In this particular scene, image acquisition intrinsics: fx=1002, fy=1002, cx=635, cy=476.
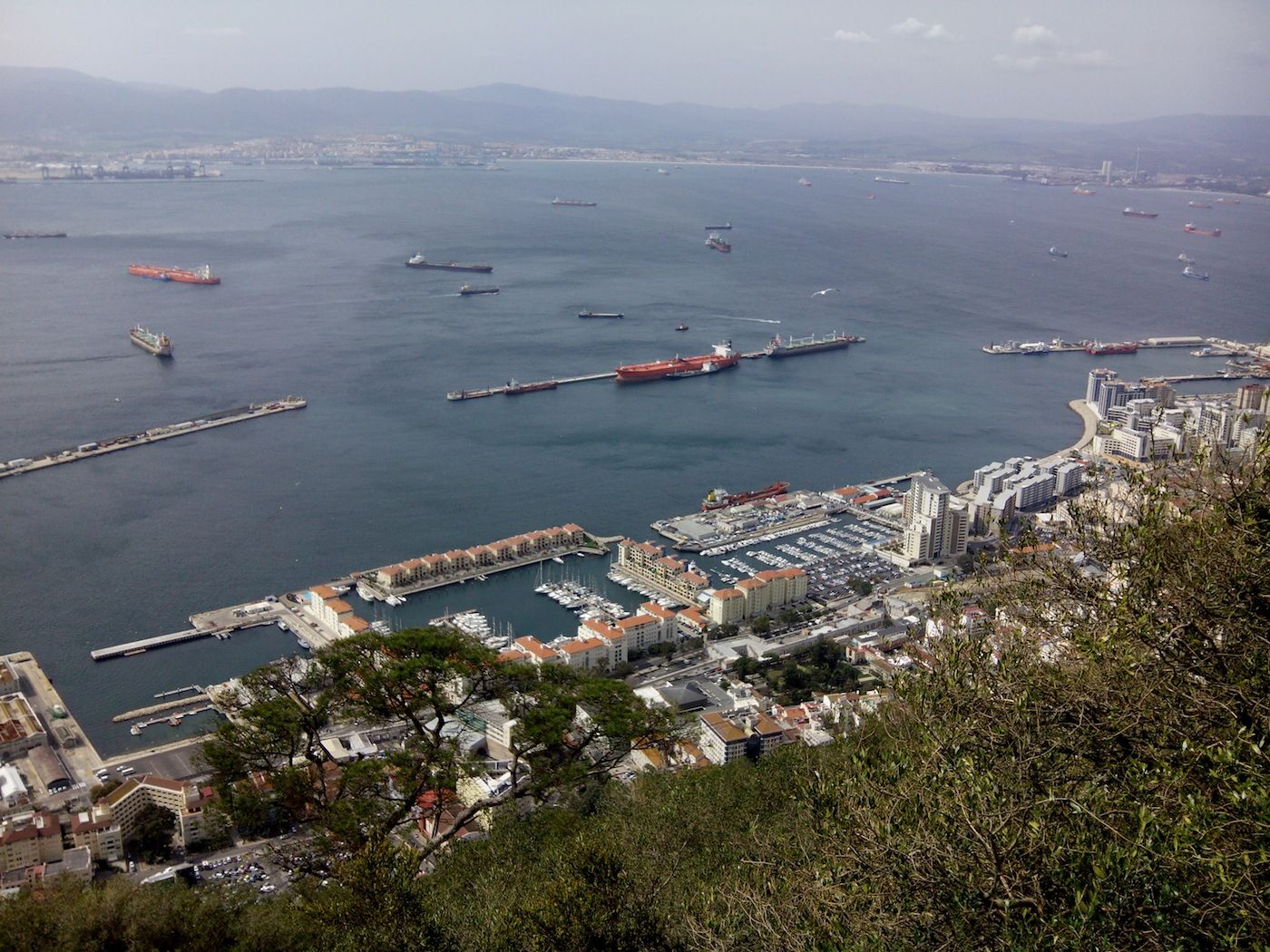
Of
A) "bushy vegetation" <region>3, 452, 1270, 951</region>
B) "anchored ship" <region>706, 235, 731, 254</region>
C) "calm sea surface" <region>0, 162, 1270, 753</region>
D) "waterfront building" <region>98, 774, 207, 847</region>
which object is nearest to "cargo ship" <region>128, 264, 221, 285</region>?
"calm sea surface" <region>0, 162, 1270, 753</region>

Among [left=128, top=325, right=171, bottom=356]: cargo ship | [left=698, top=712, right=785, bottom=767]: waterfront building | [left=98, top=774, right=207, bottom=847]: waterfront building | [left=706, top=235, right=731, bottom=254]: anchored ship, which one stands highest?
[left=706, top=235, right=731, bottom=254]: anchored ship

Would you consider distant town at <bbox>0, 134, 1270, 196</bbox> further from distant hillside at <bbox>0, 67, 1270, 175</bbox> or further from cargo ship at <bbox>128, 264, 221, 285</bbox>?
cargo ship at <bbox>128, 264, 221, 285</bbox>

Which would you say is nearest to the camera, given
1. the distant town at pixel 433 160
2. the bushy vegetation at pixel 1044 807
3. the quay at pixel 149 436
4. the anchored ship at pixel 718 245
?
the bushy vegetation at pixel 1044 807

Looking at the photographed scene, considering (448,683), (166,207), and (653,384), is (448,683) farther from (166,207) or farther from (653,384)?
(166,207)

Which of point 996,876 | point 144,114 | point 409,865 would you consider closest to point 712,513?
point 409,865

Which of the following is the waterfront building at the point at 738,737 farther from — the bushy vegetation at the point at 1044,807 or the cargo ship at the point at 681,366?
the cargo ship at the point at 681,366

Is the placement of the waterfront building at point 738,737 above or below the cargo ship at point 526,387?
below

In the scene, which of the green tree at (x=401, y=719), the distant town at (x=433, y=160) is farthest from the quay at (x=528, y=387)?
the distant town at (x=433, y=160)

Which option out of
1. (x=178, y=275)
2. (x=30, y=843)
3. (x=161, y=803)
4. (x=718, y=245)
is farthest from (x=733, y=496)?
(x=718, y=245)
